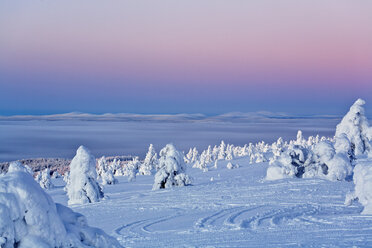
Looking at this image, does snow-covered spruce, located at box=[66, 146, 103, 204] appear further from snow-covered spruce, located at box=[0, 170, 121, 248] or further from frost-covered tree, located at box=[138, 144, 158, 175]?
frost-covered tree, located at box=[138, 144, 158, 175]

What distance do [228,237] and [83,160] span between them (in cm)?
1912

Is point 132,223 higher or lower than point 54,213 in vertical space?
lower

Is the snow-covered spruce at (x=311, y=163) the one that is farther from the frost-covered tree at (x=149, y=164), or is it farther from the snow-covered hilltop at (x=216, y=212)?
the frost-covered tree at (x=149, y=164)

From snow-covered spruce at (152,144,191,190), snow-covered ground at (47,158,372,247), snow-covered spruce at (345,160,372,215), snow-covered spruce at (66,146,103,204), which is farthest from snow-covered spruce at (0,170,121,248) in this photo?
snow-covered spruce at (152,144,191,190)

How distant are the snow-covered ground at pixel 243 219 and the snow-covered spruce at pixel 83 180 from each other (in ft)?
27.4

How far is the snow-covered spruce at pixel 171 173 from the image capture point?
1174 inches

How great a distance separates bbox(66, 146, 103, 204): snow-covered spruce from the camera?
92.0 feet

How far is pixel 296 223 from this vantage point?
41.3ft

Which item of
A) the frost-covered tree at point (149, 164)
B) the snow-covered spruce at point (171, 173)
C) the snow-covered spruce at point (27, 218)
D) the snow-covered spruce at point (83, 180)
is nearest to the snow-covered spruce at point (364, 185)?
the snow-covered spruce at point (27, 218)

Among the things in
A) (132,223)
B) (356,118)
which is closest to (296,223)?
(132,223)

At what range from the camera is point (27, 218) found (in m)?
5.12

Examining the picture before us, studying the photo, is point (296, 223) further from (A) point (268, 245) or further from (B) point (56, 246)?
(B) point (56, 246)

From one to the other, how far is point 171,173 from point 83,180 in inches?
249

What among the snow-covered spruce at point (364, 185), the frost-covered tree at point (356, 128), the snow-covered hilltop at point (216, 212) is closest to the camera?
the snow-covered hilltop at point (216, 212)
